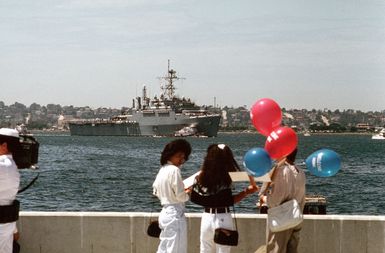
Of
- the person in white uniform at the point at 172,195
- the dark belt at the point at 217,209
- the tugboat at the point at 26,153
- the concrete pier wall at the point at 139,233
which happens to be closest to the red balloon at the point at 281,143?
the dark belt at the point at 217,209

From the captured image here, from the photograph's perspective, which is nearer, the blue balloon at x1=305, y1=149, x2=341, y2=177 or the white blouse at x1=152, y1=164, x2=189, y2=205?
the white blouse at x1=152, y1=164, x2=189, y2=205

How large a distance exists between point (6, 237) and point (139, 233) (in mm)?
1790

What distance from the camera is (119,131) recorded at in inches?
7126

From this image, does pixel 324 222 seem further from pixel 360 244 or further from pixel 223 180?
pixel 223 180

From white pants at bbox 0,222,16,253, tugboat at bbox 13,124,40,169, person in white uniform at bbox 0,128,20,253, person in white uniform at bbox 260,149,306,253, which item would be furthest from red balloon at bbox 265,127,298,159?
white pants at bbox 0,222,16,253

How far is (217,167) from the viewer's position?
5.36 m

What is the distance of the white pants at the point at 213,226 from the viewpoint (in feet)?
17.7

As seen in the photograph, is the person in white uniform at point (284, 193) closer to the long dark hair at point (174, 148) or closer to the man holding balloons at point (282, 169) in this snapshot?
the man holding balloons at point (282, 169)

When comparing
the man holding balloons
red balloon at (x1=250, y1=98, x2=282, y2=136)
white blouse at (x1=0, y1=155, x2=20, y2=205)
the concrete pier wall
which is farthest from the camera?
the concrete pier wall

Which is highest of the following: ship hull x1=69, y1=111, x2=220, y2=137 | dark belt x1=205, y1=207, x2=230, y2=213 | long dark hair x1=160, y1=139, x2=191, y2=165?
long dark hair x1=160, y1=139, x2=191, y2=165

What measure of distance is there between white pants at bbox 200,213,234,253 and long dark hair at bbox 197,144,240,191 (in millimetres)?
250

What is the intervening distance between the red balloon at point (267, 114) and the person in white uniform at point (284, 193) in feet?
1.35

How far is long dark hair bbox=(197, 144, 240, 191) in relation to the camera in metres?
5.35

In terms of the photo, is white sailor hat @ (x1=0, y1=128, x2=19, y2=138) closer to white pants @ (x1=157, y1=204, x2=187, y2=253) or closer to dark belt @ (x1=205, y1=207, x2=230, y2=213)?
white pants @ (x1=157, y1=204, x2=187, y2=253)
